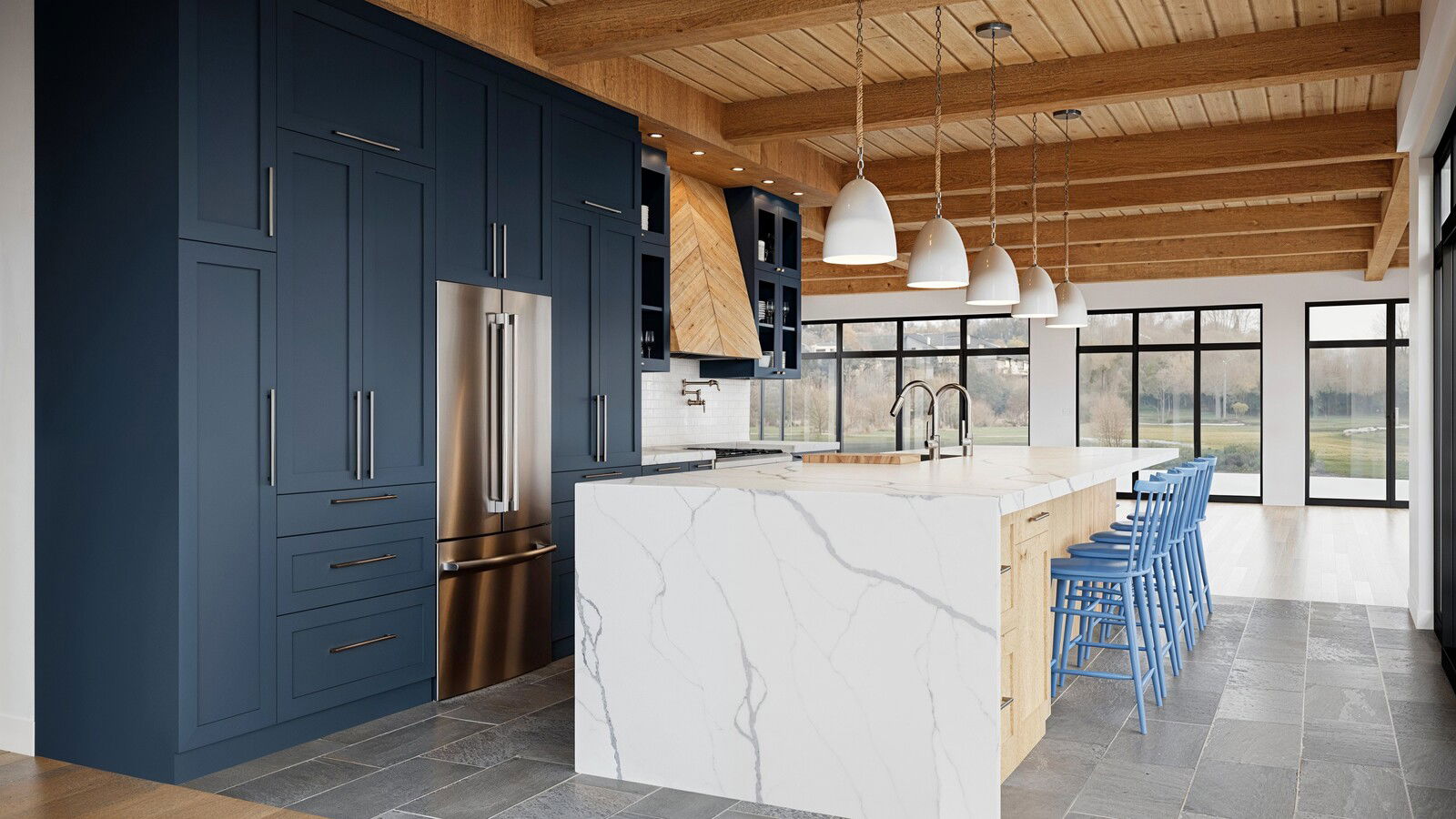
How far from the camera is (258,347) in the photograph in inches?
143

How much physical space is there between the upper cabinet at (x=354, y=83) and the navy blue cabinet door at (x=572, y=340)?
3.01 ft

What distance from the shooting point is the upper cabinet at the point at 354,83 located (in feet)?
12.3

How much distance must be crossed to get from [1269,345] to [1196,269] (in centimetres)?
111

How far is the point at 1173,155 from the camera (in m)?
6.86

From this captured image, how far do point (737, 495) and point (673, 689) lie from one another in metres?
0.64

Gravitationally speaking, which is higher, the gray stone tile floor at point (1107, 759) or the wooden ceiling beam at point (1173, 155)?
the wooden ceiling beam at point (1173, 155)

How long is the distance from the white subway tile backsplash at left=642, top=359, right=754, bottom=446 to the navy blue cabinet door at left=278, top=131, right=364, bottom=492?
3081mm

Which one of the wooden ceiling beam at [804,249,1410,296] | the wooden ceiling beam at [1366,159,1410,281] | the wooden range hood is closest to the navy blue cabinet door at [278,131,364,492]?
the wooden range hood

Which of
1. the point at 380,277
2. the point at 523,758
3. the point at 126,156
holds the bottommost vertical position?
the point at 523,758

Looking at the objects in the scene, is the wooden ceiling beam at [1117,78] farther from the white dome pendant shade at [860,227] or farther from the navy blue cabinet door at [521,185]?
the white dome pendant shade at [860,227]

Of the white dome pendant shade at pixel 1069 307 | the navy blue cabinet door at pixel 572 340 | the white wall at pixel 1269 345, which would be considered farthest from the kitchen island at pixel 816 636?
the white wall at pixel 1269 345

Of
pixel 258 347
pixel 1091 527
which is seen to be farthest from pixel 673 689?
pixel 1091 527

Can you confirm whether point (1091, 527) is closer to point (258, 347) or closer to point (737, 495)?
point (737, 495)

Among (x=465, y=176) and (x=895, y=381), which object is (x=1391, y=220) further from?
(x=465, y=176)
